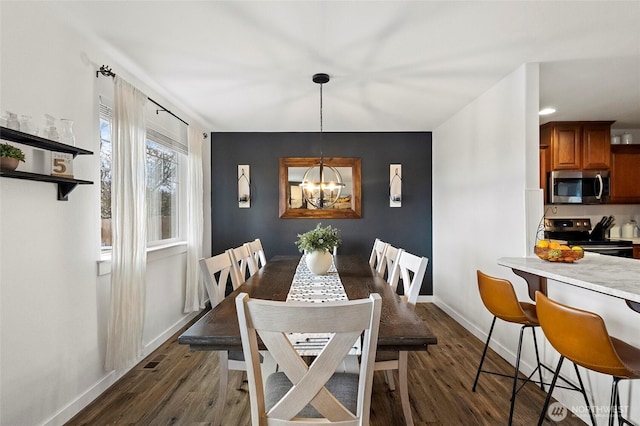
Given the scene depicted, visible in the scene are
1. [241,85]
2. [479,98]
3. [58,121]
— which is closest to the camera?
[58,121]

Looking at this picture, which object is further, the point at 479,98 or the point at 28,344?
the point at 479,98

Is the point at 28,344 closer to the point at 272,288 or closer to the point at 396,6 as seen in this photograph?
the point at 272,288

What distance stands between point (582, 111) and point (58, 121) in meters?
4.96

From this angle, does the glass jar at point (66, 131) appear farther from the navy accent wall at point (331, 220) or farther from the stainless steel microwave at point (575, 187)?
the stainless steel microwave at point (575, 187)

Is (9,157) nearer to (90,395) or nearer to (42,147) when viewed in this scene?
(42,147)

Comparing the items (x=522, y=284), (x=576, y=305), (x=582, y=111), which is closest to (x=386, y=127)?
(x=582, y=111)

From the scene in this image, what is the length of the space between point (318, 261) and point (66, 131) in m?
1.81

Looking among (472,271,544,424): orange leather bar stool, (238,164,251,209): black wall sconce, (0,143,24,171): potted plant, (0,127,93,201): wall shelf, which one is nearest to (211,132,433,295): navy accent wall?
(238,164,251,209): black wall sconce

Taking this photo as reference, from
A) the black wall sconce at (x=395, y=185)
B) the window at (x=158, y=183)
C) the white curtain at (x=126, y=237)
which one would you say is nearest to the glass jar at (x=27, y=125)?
the white curtain at (x=126, y=237)

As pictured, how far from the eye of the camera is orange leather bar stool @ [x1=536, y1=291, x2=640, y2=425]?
131 centimetres

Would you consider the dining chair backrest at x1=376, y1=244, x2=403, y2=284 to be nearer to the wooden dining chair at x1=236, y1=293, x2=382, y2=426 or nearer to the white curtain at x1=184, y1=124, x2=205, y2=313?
the wooden dining chair at x1=236, y1=293, x2=382, y2=426

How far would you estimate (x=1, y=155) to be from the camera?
150 centimetres

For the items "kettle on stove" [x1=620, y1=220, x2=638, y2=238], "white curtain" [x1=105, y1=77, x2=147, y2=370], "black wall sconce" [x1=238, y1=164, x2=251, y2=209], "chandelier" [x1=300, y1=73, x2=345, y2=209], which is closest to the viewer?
"white curtain" [x1=105, y1=77, x2=147, y2=370]

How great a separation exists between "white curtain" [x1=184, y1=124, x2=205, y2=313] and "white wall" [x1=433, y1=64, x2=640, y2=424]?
3.13m
